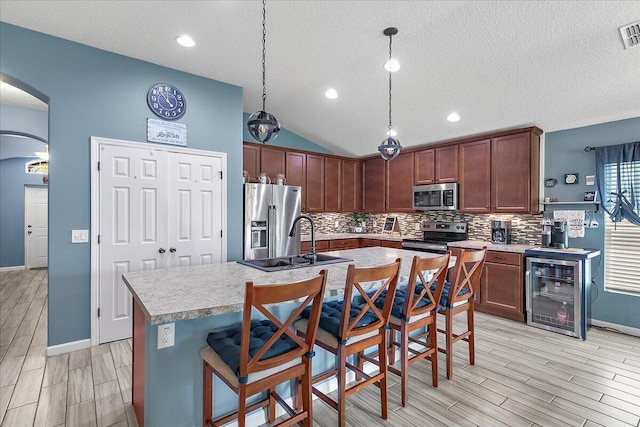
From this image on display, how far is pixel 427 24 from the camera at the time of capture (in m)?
2.87

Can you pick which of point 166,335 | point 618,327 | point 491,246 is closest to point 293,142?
point 491,246

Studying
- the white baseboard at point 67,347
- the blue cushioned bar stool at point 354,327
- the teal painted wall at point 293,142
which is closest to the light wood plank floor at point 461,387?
the white baseboard at point 67,347

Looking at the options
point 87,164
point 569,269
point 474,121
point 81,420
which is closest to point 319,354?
point 81,420

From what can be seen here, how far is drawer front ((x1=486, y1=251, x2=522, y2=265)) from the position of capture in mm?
3975

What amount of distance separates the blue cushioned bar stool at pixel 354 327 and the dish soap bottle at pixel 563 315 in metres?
2.86

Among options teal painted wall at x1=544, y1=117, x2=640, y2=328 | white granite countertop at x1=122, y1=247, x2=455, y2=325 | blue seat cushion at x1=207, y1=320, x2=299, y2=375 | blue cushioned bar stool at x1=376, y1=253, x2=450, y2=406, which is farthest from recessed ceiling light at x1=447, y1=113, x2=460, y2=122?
blue seat cushion at x1=207, y1=320, x2=299, y2=375

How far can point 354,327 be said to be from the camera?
1.89 meters

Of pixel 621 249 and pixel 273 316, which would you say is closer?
pixel 273 316

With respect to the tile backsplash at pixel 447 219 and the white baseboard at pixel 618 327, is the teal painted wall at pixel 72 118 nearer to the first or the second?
the tile backsplash at pixel 447 219

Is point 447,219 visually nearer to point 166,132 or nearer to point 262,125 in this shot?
point 262,125

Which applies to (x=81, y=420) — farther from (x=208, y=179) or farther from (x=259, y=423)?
(x=208, y=179)

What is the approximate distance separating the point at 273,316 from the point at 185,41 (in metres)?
2.91

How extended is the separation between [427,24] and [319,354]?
9.70 feet

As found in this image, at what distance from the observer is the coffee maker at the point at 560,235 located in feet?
12.7
